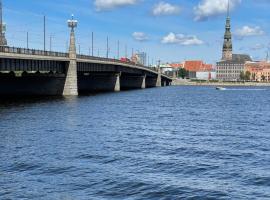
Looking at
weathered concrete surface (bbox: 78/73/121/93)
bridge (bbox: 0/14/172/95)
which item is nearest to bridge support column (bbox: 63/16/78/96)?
bridge (bbox: 0/14/172/95)

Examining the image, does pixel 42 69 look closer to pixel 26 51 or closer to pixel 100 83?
pixel 26 51

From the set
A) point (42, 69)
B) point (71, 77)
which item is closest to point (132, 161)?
point (42, 69)

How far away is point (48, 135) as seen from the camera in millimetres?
40844

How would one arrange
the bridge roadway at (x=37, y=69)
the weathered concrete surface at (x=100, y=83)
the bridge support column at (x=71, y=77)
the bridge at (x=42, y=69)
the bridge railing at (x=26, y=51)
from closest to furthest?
the bridge railing at (x=26, y=51) → the bridge roadway at (x=37, y=69) → the bridge at (x=42, y=69) → the bridge support column at (x=71, y=77) → the weathered concrete surface at (x=100, y=83)

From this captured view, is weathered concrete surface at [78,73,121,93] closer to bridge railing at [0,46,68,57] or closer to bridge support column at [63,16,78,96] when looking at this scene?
bridge support column at [63,16,78,96]

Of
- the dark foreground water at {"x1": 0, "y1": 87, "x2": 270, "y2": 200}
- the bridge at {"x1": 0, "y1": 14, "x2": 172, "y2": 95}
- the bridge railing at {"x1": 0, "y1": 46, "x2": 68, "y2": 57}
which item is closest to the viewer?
the dark foreground water at {"x1": 0, "y1": 87, "x2": 270, "y2": 200}

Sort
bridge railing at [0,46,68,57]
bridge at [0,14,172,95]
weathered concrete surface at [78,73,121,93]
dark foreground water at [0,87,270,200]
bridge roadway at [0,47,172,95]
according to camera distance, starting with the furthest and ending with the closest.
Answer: weathered concrete surface at [78,73,121,93]
bridge at [0,14,172,95]
bridge roadway at [0,47,172,95]
bridge railing at [0,46,68,57]
dark foreground water at [0,87,270,200]

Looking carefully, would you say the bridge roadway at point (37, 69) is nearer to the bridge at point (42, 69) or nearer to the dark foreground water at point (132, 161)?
the bridge at point (42, 69)

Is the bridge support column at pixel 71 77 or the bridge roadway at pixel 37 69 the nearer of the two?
the bridge roadway at pixel 37 69

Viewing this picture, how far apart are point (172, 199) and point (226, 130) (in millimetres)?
25717

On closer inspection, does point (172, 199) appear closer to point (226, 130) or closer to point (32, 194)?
point (32, 194)

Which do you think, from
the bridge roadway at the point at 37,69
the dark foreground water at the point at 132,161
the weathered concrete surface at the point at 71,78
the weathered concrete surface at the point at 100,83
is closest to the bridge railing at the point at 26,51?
the bridge roadway at the point at 37,69

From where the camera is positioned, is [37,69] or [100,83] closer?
[37,69]

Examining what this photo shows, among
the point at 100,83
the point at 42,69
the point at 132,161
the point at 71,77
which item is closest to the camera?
the point at 132,161
